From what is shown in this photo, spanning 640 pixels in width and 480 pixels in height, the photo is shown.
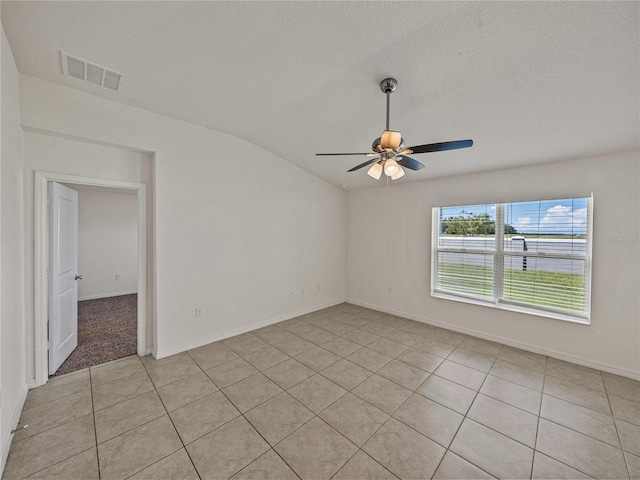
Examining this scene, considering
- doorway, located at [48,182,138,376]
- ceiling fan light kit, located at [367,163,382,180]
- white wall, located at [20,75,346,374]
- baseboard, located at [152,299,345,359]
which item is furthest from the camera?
baseboard, located at [152,299,345,359]

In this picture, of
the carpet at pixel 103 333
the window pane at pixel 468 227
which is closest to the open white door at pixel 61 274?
the carpet at pixel 103 333

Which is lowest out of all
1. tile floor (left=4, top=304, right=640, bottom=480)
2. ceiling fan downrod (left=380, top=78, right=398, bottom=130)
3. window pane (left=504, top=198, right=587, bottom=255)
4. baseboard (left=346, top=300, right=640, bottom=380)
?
tile floor (left=4, top=304, right=640, bottom=480)

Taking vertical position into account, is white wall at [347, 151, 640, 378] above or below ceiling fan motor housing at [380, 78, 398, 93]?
below

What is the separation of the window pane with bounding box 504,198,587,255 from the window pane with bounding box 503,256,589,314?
157 mm

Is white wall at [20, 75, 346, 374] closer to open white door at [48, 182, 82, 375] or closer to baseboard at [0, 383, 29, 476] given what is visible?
open white door at [48, 182, 82, 375]

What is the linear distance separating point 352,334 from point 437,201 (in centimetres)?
259

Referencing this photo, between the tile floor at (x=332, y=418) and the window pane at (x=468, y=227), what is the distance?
1.58 m

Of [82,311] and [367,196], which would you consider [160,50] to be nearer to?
[367,196]

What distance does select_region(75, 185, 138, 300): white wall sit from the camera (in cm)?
573

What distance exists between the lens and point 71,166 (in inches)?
107

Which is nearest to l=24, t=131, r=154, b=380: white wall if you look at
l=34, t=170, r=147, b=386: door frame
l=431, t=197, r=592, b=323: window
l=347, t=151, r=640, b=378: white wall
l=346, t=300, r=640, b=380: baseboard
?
l=34, t=170, r=147, b=386: door frame

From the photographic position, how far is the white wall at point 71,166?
2529 millimetres

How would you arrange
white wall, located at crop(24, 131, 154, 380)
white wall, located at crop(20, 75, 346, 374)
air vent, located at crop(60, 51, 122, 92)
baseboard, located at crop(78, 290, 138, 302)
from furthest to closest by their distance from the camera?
baseboard, located at crop(78, 290, 138, 302), white wall, located at crop(20, 75, 346, 374), white wall, located at crop(24, 131, 154, 380), air vent, located at crop(60, 51, 122, 92)

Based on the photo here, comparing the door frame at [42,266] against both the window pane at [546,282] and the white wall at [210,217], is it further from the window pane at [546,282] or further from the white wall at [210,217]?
the window pane at [546,282]
